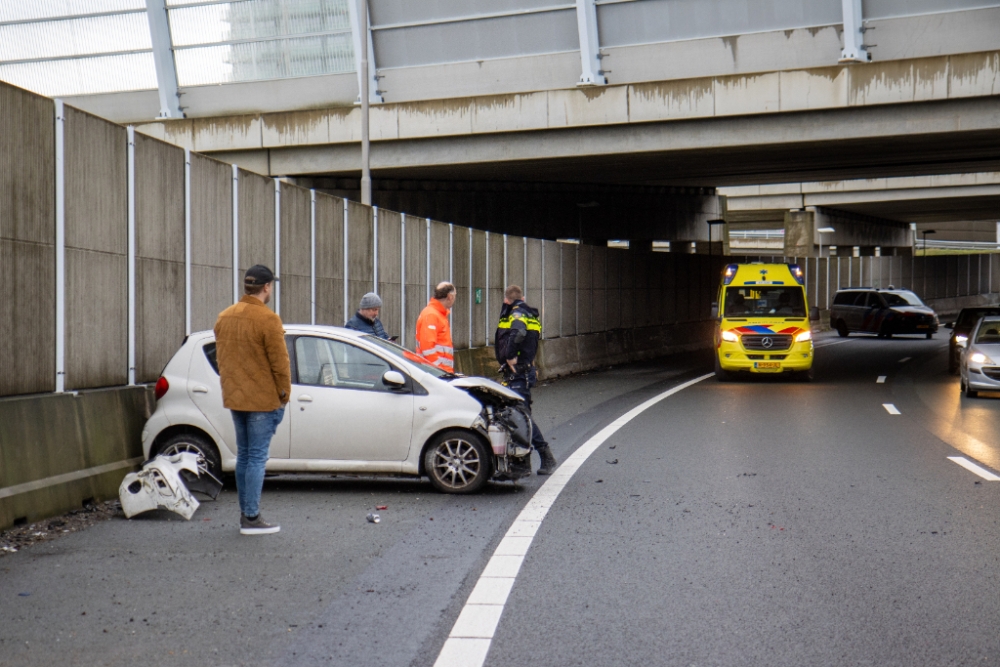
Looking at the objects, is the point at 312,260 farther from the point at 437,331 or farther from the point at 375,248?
the point at 437,331

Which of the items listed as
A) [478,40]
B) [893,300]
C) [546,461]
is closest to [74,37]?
[478,40]

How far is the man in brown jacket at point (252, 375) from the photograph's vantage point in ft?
26.7

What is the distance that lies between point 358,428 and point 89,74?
75.0ft

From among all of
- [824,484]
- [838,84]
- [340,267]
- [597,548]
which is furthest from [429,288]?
[597,548]

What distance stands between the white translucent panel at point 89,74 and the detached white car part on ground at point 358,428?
21.3 metres

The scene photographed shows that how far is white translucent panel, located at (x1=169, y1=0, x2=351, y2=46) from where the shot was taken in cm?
2861

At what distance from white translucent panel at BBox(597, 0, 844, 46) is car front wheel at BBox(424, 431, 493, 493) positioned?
16.7 m

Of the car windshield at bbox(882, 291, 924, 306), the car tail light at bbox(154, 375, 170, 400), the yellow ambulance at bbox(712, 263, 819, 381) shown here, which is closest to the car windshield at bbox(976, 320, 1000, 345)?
the yellow ambulance at bbox(712, 263, 819, 381)

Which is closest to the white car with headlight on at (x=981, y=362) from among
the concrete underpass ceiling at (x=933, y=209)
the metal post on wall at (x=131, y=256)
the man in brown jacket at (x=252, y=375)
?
the metal post on wall at (x=131, y=256)

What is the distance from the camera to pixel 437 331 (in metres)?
12.2

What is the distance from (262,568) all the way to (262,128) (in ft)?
71.7

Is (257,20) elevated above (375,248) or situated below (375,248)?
above

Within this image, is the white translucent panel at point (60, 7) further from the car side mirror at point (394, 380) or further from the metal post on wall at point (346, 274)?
the car side mirror at point (394, 380)

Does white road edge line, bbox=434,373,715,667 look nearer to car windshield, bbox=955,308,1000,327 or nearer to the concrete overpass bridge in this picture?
the concrete overpass bridge
